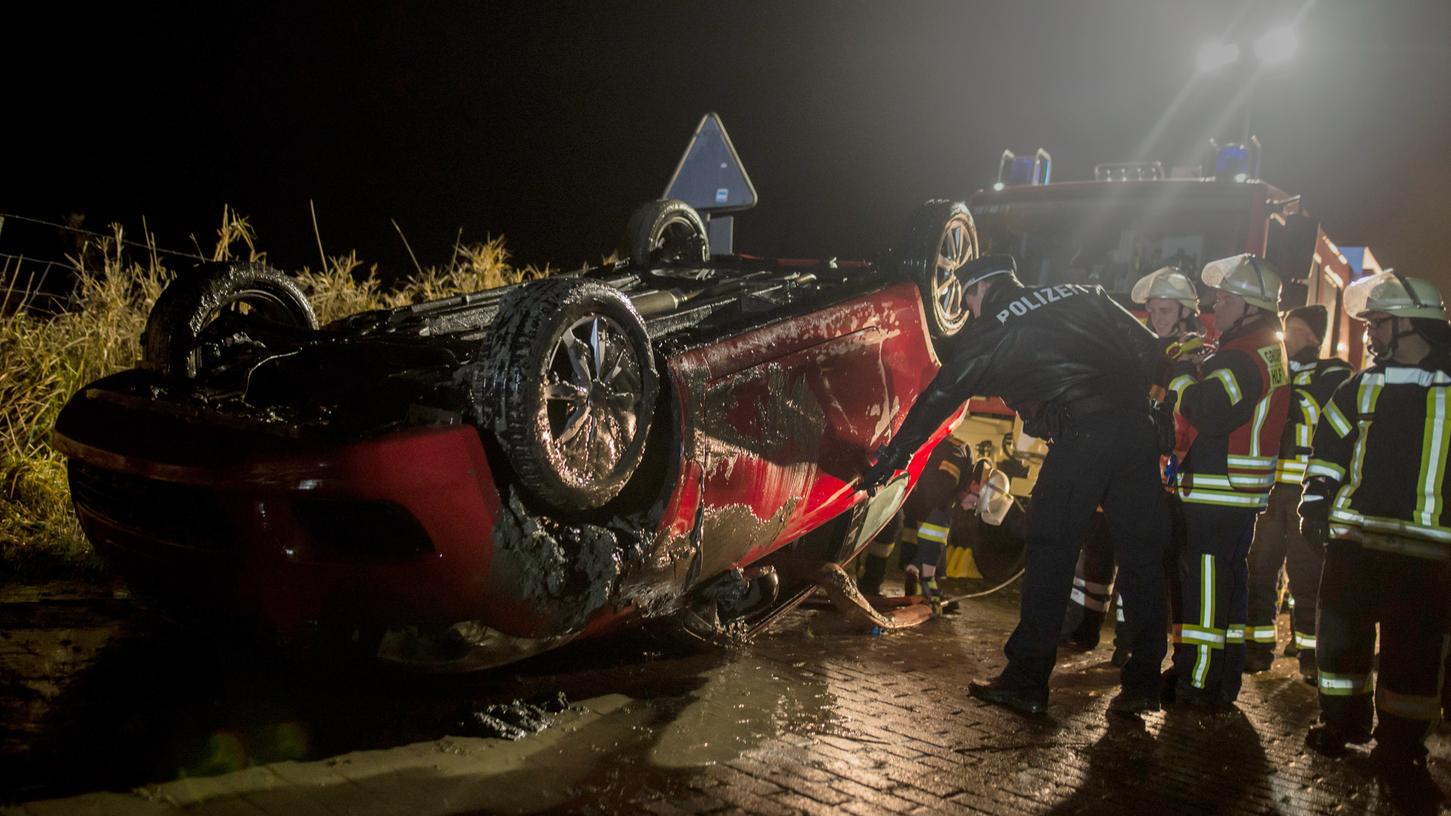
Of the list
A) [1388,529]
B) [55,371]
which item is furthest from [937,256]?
[55,371]

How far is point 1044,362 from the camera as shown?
3.88m

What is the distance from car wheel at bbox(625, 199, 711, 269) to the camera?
495cm

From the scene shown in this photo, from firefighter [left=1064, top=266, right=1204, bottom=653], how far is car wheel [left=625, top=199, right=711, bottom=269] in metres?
2.12

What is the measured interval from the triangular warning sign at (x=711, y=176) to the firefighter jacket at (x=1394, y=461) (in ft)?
11.2

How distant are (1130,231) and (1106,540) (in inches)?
106

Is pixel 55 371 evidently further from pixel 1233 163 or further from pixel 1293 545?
pixel 1233 163

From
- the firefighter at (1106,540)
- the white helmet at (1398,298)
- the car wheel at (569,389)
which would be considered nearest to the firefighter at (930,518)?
the firefighter at (1106,540)

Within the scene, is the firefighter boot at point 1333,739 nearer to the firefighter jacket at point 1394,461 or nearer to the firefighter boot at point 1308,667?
the firefighter jacket at point 1394,461

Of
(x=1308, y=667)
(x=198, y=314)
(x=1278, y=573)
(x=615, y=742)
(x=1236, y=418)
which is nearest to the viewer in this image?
(x=615, y=742)

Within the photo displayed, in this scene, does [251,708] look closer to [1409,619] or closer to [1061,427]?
[1061,427]

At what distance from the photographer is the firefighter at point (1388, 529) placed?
3619 millimetres

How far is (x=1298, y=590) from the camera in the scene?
5070mm

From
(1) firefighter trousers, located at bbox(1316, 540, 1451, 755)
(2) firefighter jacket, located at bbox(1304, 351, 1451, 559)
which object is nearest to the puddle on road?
(1) firefighter trousers, located at bbox(1316, 540, 1451, 755)

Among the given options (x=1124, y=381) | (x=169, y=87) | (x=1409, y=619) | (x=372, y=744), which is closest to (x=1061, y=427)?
(x=1124, y=381)
